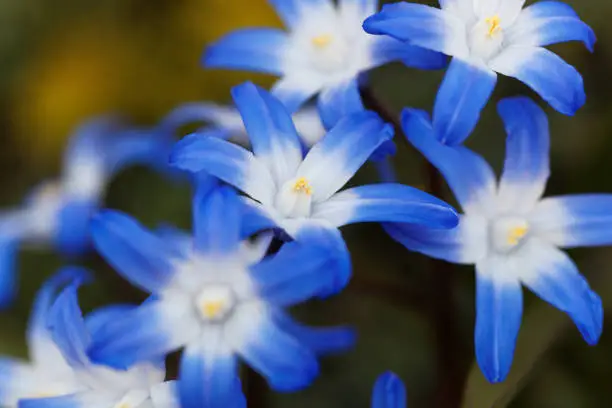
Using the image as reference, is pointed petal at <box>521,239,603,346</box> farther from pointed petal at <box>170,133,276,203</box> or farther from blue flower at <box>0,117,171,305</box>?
blue flower at <box>0,117,171,305</box>

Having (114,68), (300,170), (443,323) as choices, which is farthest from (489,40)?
(114,68)

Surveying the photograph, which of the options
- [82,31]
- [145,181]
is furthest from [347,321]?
[82,31]

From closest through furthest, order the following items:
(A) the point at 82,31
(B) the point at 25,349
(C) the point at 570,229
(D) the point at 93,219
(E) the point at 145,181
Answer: (D) the point at 93,219
(C) the point at 570,229
(B) the point at 25,349
(E) the point at 145,181
(A) the point at 82,31

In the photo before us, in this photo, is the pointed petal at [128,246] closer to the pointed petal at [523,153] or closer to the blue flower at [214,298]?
the blue flower at [214,298]

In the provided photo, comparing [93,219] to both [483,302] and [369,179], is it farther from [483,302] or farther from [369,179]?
[369,179]

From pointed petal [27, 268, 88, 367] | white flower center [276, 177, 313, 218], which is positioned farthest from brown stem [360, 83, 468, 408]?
pointed petal [27, 268, 88, 367]
